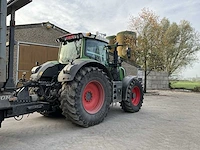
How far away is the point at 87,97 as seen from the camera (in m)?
4.57

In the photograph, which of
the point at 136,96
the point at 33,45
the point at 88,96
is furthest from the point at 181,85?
the point at 88,96

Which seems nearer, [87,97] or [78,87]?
[78,87]

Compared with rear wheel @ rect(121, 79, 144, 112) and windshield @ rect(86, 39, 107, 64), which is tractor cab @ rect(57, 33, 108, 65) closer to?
windshield @ rect(86, 39, 107, 64)

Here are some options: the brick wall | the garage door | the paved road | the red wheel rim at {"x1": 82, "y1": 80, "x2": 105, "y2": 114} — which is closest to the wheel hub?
the red wheel rim at {"x1": 82, "y1": 80, "x2": 105, "y2": 114}

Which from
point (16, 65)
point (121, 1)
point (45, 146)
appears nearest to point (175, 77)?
point (121, 1)

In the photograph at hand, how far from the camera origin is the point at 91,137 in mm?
3742

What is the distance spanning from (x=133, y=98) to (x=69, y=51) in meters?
2.57

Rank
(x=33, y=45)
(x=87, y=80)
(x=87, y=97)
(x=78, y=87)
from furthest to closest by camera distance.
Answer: (x=33, y=45), (x=87, y=97), (x=87, y=80), (x=78, y=87)

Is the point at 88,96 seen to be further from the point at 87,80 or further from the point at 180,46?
the point at 180,46

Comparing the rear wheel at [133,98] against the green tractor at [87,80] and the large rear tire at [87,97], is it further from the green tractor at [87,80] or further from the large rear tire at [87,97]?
the large rear tire at [87,97]

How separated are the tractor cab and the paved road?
5.59 feet

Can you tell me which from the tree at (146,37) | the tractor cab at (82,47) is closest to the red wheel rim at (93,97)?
the tractor cab at (82,47)

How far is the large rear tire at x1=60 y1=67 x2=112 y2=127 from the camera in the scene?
4020 millimetres

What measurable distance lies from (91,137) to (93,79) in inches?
52.5
